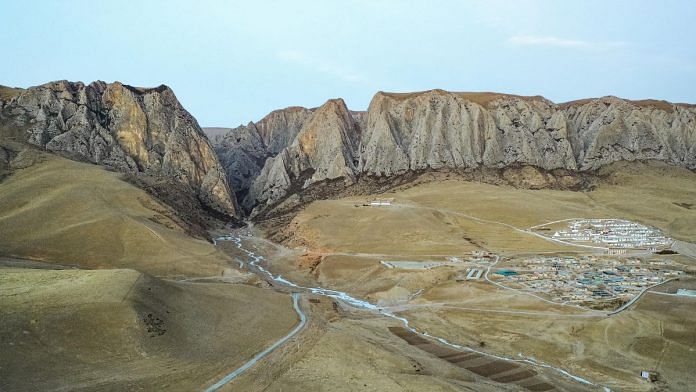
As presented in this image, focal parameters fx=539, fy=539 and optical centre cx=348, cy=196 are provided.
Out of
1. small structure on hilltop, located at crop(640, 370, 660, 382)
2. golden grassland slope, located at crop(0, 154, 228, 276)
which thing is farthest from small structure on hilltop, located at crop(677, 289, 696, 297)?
golden grassland slope, located at crop(0, 154, 228, 276)

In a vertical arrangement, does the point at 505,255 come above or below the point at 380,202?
below

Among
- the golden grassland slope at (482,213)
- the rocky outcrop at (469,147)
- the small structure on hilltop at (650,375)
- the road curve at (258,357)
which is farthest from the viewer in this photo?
the rocky outcrop at (469,147)

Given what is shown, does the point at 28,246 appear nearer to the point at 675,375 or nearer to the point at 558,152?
the point at 675,375

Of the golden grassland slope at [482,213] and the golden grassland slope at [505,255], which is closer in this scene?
the golden grassland slope at [505,255]

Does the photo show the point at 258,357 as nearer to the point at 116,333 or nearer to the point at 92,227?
the point at 116,333

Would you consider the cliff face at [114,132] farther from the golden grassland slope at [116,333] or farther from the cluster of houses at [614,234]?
the golden grassland slope at [116,333]

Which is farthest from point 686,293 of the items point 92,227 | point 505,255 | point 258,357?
point 92,227

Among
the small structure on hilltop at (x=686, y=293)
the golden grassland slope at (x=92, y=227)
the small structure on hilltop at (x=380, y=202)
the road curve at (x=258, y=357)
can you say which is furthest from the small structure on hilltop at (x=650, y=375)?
the small structure on hilltop at (x=380, y=202)
